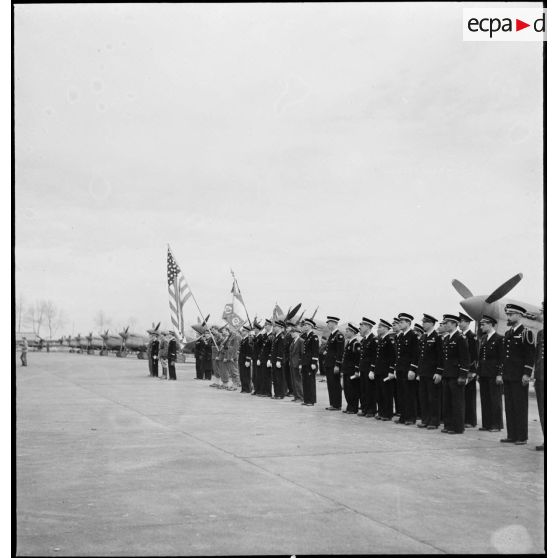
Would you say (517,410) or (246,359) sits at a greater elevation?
(517,410)

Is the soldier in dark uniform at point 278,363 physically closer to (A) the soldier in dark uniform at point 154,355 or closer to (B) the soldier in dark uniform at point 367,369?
(B) the soldier in dark uniform at point 367,369

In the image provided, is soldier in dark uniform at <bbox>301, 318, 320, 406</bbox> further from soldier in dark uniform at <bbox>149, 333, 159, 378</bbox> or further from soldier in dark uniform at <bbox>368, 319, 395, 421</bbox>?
soldier in dark uniform at <bbox>149, 333, 159, 378</bbox>

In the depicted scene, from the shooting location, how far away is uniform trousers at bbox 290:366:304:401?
15.7m

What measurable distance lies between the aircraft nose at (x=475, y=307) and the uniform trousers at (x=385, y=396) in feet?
19.8

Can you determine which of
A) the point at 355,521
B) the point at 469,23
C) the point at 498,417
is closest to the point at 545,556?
the point at 355,521

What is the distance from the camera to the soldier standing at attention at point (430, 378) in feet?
35.1

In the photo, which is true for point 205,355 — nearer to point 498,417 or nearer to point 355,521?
point 498,417

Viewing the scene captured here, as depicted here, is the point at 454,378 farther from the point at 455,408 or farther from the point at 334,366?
the point at 334,366

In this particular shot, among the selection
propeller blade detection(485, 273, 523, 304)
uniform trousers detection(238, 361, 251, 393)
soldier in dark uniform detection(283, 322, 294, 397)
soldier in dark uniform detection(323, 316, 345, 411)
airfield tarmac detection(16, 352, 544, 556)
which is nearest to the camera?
airfield tarmac detection(16, 352, 544, 556)

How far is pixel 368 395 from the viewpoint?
40.3 feet

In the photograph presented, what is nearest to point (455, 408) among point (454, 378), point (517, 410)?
point (454, 378)

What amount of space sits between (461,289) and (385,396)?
7525mm

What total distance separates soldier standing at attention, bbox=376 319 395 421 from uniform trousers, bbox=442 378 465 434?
4.44 feet

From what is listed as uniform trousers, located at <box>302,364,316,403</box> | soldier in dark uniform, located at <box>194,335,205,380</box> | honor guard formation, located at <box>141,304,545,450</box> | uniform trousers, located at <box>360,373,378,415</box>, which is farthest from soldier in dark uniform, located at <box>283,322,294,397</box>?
soldier in dark uniform, located at <box>194,335,205,380</box>
